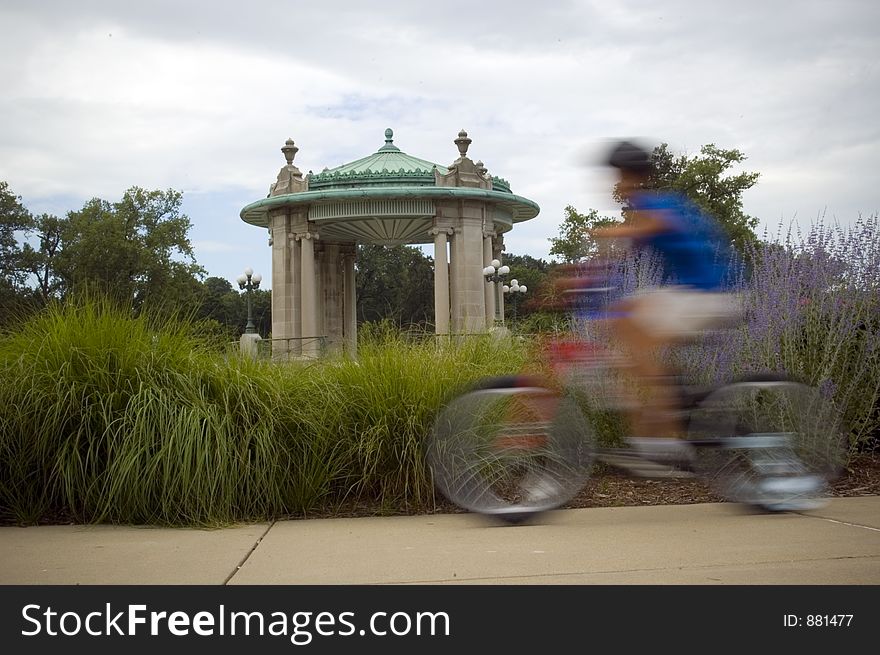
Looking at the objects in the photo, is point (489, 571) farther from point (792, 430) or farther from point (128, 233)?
point (128, 233)

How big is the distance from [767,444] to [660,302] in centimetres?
110

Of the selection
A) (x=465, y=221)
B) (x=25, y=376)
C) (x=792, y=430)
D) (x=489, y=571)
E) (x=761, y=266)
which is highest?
(x=465, y=221)

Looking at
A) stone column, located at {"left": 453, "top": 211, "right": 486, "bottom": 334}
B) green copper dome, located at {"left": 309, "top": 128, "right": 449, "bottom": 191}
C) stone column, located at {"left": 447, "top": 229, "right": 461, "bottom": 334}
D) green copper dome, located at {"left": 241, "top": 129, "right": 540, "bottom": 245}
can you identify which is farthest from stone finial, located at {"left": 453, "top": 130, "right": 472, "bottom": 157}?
stone column, located at {"left": 447, "top": 229, "right": 461, "bottom": 334}

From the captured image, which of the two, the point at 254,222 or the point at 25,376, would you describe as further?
the point at 254,222

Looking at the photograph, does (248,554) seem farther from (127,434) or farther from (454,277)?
(454,277)

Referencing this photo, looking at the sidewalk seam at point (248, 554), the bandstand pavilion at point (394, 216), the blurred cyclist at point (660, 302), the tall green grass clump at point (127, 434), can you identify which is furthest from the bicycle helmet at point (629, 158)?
the bandstand pavilion at point (394, 216)

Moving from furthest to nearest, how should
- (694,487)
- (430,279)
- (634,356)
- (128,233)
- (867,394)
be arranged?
(430,279) → (128,233) → (867,394) → (694,487) → (634,356)

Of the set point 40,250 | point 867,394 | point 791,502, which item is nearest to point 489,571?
point 791,502

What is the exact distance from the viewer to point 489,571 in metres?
4.04

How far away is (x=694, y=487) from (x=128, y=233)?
47.5m

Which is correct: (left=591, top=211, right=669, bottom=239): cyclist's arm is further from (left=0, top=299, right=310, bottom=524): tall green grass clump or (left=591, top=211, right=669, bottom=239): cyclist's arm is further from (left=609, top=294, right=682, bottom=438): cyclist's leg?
(left=0, top=299, right=310, bottom=524): tall green grass clump

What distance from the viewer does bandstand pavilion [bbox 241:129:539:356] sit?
26.9 metres

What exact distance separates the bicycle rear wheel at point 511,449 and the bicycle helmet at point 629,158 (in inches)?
55.4

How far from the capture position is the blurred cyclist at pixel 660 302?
5.07m
